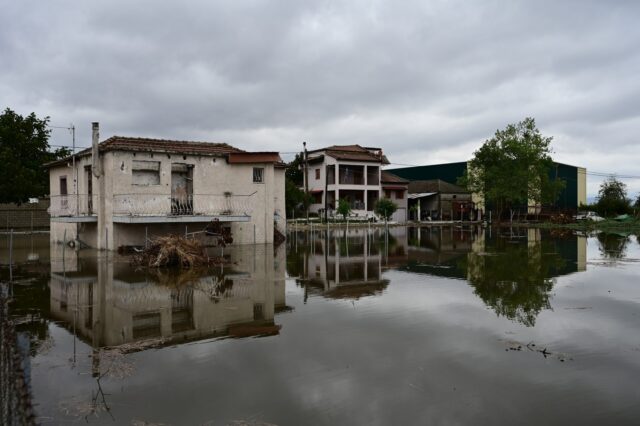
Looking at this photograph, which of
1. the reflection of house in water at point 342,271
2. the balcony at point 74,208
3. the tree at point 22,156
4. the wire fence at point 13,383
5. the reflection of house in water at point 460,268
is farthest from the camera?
the tree at point 22,156

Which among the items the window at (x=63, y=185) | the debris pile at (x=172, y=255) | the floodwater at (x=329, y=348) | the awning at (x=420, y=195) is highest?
the awning at (x=420, y=195)

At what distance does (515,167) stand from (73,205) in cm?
4162

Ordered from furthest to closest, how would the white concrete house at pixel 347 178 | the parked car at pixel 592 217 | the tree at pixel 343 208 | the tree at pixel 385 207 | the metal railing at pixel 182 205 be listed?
1. the white concrete house at pixel 347 178
2. the parked car at pixel 592 217
3. the tree at pixel 385 207
4. the tree at pixel 343 208
5. the metal railing at pixel 182 205

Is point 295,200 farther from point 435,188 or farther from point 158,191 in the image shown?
point 435,188

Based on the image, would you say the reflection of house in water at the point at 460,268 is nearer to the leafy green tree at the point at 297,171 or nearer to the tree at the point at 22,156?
the tree at the point at 22,156

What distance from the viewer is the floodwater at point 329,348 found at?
5.18 meters

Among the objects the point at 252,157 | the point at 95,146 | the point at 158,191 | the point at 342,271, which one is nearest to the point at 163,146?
the point at 158,191

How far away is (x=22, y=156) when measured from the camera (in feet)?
115

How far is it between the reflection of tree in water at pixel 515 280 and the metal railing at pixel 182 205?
11004 millimetres

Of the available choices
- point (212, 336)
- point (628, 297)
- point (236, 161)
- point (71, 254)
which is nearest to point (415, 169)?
point (236, 161)

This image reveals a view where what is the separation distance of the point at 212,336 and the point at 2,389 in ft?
10.2

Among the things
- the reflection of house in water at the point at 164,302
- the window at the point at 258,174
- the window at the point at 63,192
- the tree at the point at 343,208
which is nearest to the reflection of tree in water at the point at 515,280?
the reflection of house in water at the point at 164,302

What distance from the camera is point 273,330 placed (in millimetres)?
8336

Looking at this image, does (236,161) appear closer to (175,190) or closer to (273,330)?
(175,190)
